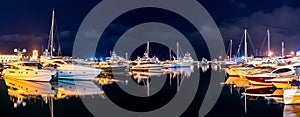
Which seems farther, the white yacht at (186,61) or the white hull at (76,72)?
the white yacht at (186,61)

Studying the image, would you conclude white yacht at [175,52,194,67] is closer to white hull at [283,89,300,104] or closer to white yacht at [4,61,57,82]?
white yacht at [4,61,57,82]

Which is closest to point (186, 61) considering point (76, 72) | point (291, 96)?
point (76, 72)

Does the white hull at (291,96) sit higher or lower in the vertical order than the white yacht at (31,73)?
lower

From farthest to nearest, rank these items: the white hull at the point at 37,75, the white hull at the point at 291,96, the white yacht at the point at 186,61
Answer: the white yacht at the point at 186,61 → the white hull at the point at 37,75 → the white hull at the point at 291,96

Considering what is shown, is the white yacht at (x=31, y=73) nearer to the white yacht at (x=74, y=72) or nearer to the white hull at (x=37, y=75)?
the white hull at (x=37, y=75)

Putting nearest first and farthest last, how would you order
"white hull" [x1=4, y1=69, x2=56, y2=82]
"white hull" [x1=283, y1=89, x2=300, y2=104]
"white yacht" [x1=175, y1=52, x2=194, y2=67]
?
1. "white hull" [x1=283, y1=89, x2=300, y2=104]
2. "white hull" [x1=4, y1=69, x2=56, y2=82]
3. "white yacht" [x1=175, y1=52, x2=194, y2=67]

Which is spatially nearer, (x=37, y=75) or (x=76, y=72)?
(x=37, y=75)

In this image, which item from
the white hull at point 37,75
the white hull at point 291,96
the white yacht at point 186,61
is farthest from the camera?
the white yacht at point 186,61

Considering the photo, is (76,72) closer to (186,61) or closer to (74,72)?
(74,72)

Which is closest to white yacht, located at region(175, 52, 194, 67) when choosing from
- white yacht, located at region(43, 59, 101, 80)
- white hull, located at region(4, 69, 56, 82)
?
white yacht, located at region(43, 59, 101, 80)

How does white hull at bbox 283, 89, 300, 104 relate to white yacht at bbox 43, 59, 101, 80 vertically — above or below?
below

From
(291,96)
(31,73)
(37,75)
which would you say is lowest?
(291,96)

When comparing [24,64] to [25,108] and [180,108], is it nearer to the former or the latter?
[25,108]

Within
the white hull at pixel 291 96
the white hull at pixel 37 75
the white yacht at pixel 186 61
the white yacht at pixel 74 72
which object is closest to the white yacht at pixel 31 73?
the white hull at pixel 37 75
